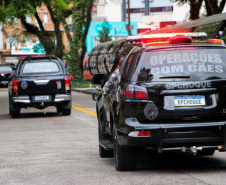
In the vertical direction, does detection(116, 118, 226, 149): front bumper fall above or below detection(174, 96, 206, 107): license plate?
below

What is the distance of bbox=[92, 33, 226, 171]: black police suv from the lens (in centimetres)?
747

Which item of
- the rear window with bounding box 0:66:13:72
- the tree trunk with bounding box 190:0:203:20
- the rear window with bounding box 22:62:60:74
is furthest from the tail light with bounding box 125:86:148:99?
the rear window with bounding box 0:66:13:72

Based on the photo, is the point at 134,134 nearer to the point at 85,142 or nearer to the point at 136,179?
the point at 136,179

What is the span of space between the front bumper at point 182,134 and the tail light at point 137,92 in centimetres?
32

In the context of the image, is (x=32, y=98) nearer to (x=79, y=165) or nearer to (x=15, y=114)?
(x=15, y=114)

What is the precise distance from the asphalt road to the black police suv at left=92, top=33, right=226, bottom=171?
0.38 metres

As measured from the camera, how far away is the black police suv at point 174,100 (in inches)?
294

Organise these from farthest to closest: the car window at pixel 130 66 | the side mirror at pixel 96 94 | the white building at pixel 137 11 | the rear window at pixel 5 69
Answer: the white building at pixel 137 11, the rear window at pixel 5 69, the side mirror at pixel 96 94, the car window at pixel 130 66

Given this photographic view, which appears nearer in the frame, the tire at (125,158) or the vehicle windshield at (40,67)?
the tire at (125,158)

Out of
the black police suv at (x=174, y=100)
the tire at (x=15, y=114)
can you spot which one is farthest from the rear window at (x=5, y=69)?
the black police suv at (x=174, y=100)

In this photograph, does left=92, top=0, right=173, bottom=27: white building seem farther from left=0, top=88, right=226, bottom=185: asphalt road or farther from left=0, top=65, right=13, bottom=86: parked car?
left=0, top=88, right=226, bottom=185: asphalt road

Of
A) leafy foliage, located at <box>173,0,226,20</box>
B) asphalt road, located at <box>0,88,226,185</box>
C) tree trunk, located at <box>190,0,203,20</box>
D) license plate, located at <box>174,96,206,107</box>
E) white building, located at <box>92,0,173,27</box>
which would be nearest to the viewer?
asphalt road, located at <box>0,88,226,185</box>

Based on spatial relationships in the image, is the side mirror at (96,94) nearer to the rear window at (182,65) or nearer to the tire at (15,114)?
the rear window at (182,65)

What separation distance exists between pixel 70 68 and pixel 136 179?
41.4 metres
